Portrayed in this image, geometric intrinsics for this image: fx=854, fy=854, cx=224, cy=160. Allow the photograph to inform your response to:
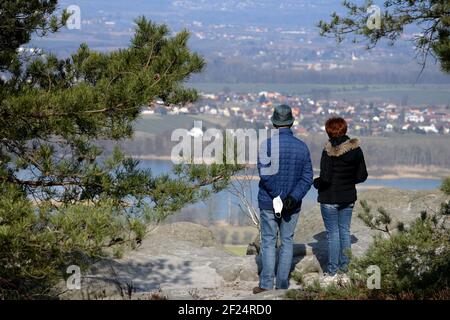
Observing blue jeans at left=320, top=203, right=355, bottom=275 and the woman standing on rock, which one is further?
blue jeans at left=320, top=203, right=355, bottom=275

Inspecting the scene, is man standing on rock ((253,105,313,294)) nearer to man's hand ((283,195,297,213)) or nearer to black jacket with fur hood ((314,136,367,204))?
man's hand ((283,195,297,213))

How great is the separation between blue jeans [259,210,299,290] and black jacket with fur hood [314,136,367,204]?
0.70m

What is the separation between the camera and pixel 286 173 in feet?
26.3

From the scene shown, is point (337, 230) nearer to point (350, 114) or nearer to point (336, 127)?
point (336, 127)

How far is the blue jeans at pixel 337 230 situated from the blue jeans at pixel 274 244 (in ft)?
2.19

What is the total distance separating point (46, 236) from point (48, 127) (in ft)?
4.32

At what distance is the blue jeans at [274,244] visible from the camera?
26.6 ft

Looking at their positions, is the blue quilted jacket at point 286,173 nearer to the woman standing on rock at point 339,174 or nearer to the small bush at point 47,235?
the woman standing on rock at point 339,174

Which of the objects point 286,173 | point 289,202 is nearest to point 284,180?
point 286,173

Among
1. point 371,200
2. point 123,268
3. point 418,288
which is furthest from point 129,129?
point 371,200

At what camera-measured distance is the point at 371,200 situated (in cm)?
1499

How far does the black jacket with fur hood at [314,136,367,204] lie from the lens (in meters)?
8.62

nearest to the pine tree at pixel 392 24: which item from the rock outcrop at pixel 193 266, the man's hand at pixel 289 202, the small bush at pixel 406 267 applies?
the rock outcrop at pixel 193 266

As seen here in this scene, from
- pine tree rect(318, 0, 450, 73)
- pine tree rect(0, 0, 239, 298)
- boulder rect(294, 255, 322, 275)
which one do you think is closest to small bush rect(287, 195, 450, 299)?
pine tree rect(0, 0, 239, 298)
